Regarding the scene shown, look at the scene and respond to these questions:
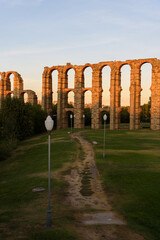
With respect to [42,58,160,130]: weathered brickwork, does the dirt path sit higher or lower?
lower

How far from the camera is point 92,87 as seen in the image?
233ft

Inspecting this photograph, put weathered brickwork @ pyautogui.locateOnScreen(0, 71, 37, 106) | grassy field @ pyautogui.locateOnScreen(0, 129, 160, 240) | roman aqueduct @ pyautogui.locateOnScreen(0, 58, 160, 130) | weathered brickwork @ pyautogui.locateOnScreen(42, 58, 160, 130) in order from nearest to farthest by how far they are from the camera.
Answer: grassy field @ pyautogui.locateOnScreen(0, 129, 160, 240)
weathered brickwork @ pyautogui.locateOnScreen(42, 58, 160, 130)
roman aqueduct @ pyautogui.locateOnScreen(0, 58, 160, 130)
weathered brickwork @ pyautogui.locateOnScreen(0, 71, 37, 106)

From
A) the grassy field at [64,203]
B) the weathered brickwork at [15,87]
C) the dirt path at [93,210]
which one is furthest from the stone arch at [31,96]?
the dirt path at [93,210]

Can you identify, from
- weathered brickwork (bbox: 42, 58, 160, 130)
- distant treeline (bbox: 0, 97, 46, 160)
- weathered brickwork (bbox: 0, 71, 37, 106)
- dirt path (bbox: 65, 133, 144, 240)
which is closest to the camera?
dirt path (bbox: 65, 133, 144, 240)

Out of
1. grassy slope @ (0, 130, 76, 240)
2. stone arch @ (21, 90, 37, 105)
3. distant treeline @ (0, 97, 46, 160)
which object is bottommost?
grassy slope @ (0, 130, 76, 240)

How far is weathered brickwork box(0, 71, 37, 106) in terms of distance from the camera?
77312 millimetres

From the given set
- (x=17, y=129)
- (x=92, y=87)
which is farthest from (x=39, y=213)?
(x=92, y=87)

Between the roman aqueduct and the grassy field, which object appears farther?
the roman aqueduct

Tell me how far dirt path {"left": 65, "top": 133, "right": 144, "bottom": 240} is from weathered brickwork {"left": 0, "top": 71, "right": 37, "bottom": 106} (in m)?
57.6

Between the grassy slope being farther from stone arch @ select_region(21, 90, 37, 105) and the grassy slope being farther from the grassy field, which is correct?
stone arch @ select_region(21, 90, 37, 105)

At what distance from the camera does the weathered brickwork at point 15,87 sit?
77.3 meters

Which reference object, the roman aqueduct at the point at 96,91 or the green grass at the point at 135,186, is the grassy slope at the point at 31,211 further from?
the roman aqueduct at the point at 96,91

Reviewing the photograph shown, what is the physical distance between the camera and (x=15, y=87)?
260 ft

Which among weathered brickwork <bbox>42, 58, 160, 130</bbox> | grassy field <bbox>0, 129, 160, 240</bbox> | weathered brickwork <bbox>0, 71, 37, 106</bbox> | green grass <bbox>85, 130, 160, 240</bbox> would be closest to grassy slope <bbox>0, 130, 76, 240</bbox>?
grassy field <bbox>0, 129, 160, 240</bbox>
